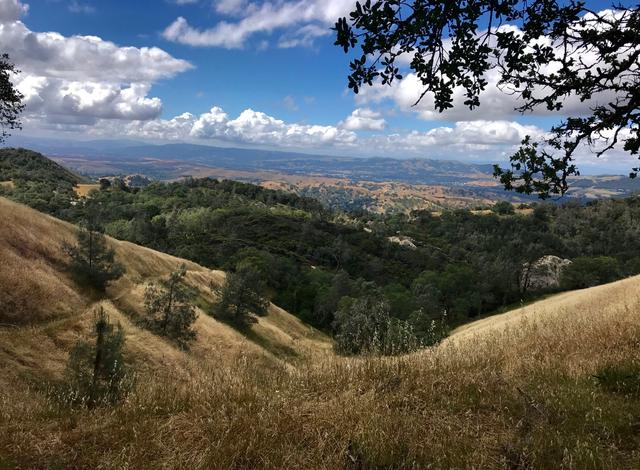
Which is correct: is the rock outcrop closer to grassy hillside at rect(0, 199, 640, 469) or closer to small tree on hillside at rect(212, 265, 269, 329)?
small tree on hillside at rect(212, 265, 269, 329)

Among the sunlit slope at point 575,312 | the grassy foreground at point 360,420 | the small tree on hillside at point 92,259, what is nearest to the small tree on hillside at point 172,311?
the small tree on hillside at point 92,259

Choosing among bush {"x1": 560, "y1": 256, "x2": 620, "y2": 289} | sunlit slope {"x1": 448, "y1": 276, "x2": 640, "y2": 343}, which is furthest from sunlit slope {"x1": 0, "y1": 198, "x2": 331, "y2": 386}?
bush {"x1": 560, "y1": 256, "x2": 620, "y2": 289}

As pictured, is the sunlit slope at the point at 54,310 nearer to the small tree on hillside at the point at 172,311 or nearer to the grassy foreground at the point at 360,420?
the small tree on hillside at the point at 172,311

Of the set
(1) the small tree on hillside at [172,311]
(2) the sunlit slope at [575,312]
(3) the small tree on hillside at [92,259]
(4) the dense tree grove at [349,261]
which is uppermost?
(2) the sunlit slope at [575,312]

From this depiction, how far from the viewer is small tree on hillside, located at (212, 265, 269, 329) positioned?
207ft

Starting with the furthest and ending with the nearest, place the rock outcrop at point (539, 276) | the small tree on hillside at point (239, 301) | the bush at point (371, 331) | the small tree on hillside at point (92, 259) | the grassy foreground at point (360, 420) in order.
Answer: the rock outcrop at point (539, 276)
the small tree on hillside at point (239, 301)
the small tree on hillside at point (92, 259)
the bush at point (371, 331)
the grassy foreground at point (360, 420)

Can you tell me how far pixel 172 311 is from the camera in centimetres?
4425

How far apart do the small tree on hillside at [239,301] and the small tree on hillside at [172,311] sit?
1548 cm

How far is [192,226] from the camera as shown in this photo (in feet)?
578

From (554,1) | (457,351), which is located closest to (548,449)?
(457,351)

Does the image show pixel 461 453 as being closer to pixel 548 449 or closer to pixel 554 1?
pixel 548 449

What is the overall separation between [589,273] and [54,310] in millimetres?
102537

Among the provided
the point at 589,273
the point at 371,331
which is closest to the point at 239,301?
the point at 371,331

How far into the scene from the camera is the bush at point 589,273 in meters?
95.1
